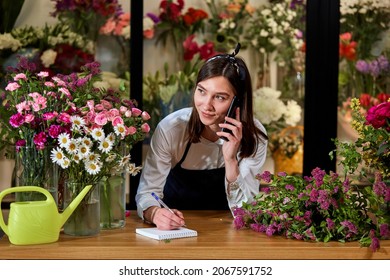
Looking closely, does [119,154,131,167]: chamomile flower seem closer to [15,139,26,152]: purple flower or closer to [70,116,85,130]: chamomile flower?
[70,116,85,130]: chamomile flower

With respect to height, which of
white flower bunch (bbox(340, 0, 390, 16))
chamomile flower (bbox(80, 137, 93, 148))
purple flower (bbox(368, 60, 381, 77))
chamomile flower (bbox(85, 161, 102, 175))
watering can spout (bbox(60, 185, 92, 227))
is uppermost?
white flower bunch (bbox(340, 0, 390, 16))

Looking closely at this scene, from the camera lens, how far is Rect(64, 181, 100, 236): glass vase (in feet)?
7.80

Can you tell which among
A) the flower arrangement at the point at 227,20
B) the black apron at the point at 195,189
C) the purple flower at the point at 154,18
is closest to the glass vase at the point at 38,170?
the black apron at the point at 195,189

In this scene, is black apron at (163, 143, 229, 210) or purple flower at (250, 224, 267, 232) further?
black apron at (163, 143, 229, 210)

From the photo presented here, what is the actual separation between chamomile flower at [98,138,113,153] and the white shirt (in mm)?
358

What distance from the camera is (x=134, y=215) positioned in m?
2.80

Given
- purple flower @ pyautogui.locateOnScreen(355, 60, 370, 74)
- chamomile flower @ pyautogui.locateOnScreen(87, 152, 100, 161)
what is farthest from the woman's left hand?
purple flower @ pyautogui.locateOnScreen(355, 60, 370, 74)

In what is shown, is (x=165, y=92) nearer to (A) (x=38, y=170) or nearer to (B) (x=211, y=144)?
(B) (x=211, y=144)

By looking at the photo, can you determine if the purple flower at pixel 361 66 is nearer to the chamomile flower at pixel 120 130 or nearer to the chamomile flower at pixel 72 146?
the chamomile flower at pixel 120 130

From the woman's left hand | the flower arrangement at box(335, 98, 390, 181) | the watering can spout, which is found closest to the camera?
the watering can spout

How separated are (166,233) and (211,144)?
0.81 metres

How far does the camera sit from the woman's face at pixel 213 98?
2.78m

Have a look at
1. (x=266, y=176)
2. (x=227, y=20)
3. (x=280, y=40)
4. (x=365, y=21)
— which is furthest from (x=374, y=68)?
(x=266, y=176)

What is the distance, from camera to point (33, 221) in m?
2.26
